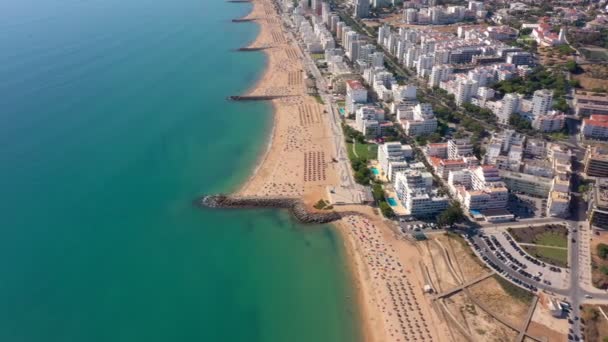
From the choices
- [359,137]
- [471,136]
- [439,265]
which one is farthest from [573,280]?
[359,137]

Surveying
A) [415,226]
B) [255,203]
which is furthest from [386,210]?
[255,203]

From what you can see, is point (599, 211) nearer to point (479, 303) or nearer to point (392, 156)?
point (479, 303)

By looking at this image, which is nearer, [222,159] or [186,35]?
[222,159]

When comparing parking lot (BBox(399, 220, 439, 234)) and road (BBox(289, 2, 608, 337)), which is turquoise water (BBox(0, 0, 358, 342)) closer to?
parking lot (BBox(399, 220, 439, 234))

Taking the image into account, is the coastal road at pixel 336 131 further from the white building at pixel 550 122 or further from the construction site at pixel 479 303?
the white building at pixel 550 122

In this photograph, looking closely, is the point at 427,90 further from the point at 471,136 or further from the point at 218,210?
the point at 218,210

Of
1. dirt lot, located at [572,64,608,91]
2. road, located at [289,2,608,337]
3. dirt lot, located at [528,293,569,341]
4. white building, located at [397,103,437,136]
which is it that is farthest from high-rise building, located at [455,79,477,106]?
dirt lot, located at [528,293,569,341]
